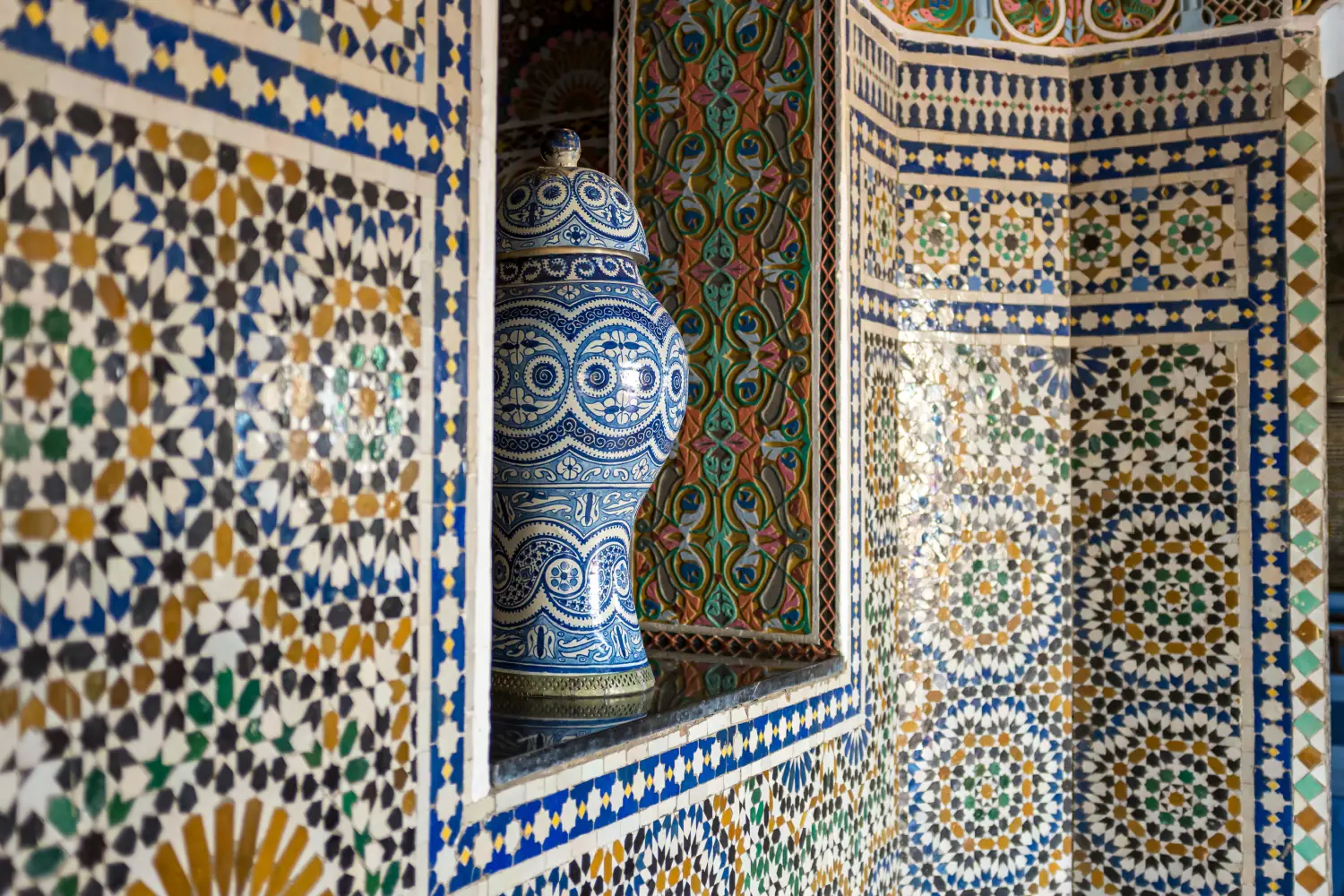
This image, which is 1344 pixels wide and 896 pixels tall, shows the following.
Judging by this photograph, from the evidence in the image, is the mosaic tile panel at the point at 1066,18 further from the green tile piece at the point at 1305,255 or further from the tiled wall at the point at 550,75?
the tiled wall at the point at 550,75

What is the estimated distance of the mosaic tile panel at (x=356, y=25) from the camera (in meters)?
0.84

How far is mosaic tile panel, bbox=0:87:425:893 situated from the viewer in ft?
2.27

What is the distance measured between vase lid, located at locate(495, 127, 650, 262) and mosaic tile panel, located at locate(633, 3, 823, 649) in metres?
0.42

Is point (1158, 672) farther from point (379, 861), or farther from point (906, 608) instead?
point (379, 861)

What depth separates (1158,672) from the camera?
6.94ft

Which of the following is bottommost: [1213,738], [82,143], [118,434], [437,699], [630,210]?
[1213,738]

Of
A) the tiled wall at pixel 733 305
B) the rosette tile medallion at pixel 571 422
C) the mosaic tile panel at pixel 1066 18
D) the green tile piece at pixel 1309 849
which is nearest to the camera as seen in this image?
the rosette tile medallion at pixel 571 422

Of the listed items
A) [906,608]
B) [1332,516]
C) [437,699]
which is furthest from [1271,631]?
[1332,516]

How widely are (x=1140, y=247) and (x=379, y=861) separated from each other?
5.77ft

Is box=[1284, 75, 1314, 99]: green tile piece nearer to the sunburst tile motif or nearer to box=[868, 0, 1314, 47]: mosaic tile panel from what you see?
box=[868, 0, 1314, 47]: mosaic tile panel

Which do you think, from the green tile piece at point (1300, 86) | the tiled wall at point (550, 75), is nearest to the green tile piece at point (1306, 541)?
the green tile piece at point (1300, 86)

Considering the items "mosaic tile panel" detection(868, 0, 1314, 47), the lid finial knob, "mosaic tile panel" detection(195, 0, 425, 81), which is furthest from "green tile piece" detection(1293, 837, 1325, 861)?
"mosaic tile panel" detection(195, 0, 425, 81)

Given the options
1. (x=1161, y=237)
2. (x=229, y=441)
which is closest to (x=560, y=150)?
(x=229, y=441)

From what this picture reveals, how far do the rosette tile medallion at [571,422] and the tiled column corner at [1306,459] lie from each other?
1.18 metres
